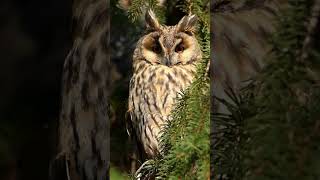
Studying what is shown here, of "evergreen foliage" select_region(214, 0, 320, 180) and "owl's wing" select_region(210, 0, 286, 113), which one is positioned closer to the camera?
"evergreen foliage" select_region(214, 0, 320, 180)

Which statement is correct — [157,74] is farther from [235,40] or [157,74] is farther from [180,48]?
[235,40]

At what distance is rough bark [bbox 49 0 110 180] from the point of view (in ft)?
2.09

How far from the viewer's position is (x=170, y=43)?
946mm

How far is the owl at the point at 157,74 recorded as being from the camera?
88 cm

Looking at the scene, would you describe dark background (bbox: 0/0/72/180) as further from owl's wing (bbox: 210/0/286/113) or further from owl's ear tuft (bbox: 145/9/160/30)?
owl's ear tuft (bbox: 145/9/160/30)

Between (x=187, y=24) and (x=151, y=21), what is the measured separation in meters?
0.08

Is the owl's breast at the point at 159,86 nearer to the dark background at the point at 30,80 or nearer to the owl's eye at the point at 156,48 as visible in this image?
the owl's eye at the point at 156,48

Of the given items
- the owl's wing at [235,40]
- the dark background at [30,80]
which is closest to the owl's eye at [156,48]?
the owl's wing at [235,40]

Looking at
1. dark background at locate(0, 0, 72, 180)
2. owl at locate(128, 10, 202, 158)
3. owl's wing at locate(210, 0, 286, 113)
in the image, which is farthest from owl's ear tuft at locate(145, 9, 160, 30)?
dark background at locate(0, 0, 72, 180)

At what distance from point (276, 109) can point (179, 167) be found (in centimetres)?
17

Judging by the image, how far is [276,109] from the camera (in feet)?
1.62

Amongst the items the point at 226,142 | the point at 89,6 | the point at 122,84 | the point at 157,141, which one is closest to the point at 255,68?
the point at 226,142

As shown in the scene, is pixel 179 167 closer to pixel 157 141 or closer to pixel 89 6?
pixel 89 6

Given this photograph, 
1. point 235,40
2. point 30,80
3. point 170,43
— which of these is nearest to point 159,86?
point 170,43
